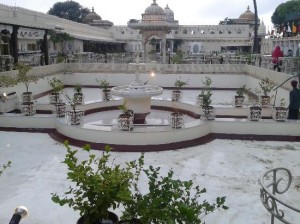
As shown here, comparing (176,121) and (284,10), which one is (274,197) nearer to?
(176,121)

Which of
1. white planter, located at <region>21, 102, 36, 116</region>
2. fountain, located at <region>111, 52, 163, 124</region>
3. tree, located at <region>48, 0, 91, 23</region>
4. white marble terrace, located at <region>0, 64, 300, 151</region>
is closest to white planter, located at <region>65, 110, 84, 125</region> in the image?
white marble terrace, located at <region>0, 64, 300, 151</region>

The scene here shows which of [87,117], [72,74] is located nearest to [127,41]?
[72,74]

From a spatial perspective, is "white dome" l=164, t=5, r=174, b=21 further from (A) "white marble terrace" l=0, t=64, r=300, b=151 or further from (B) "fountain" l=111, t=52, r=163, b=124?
(B) "fountain" l=111, t=52, r=163, b=124

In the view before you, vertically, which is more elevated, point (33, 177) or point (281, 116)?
point (281, 116)

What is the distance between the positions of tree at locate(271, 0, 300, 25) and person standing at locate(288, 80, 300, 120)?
4523 centimetres

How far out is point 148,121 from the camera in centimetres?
1241

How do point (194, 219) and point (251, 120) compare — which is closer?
point (194, 219)

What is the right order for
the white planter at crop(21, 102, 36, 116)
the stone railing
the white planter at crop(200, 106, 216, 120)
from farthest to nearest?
the white planter at crop(21, 102, 36, 116), the white planter at crop(200, 106, 216, 120), the stone railing

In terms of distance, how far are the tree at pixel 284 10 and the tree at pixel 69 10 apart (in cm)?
3759

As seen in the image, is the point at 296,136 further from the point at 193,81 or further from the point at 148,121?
the point at 193,81

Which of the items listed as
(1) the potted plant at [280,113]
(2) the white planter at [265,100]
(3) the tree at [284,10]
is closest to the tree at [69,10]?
(3) the tree at [284,10]

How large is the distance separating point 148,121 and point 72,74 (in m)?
11.9

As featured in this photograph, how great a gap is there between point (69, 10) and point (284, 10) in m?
40.7

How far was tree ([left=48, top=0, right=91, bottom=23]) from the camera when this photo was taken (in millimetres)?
65625
